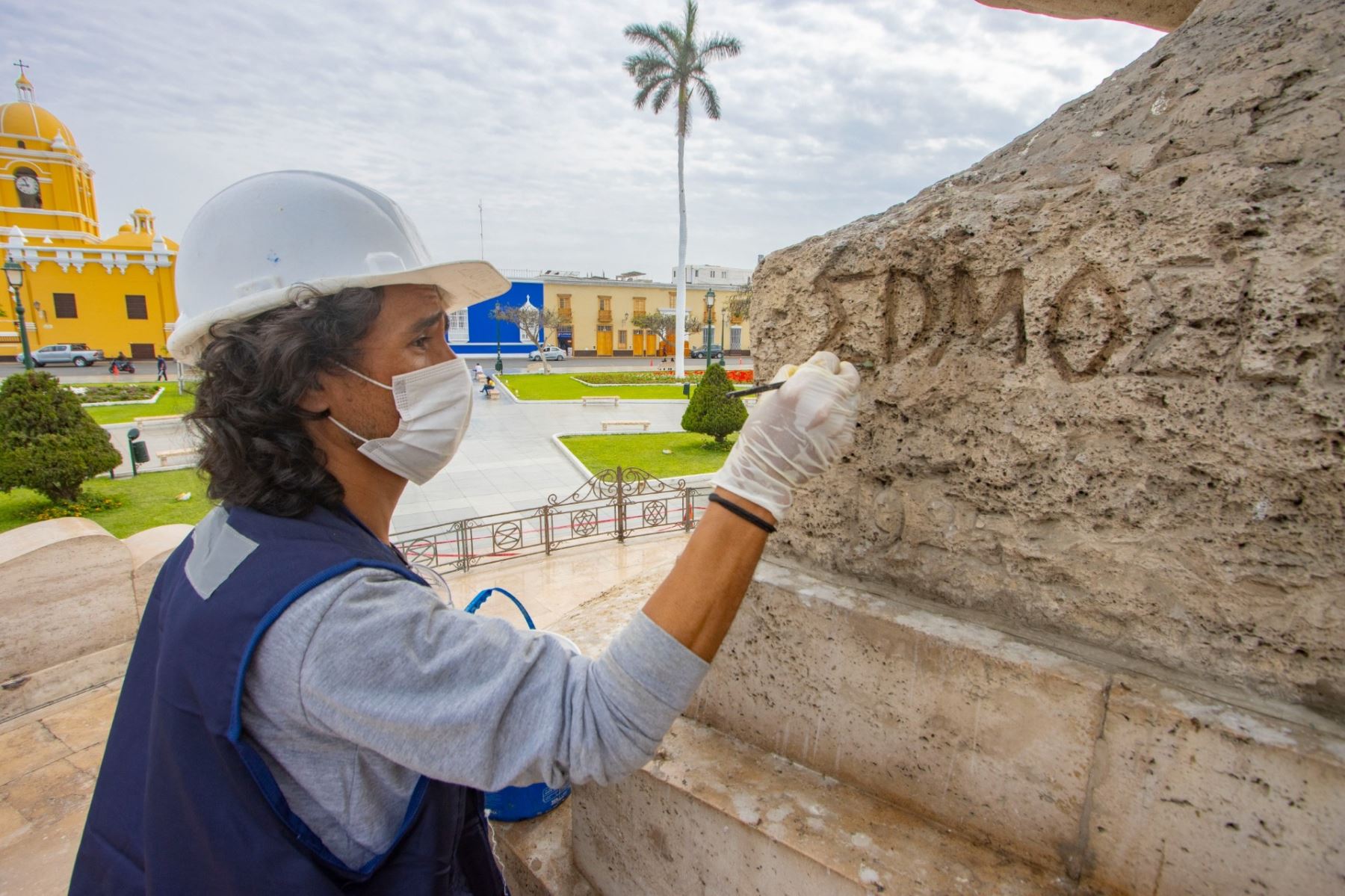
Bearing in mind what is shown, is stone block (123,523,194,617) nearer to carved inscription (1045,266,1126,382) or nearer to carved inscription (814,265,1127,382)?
carved inscription (814,265,1127,382)

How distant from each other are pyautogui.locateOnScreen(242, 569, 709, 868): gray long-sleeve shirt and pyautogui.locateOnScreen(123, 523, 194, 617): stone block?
3.35m

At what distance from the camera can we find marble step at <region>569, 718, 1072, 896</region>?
1367 millimetres

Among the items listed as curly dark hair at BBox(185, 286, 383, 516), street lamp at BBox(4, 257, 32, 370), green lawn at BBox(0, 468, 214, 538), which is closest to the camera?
curly dark hair at BBox(185, 286, 383, 516)

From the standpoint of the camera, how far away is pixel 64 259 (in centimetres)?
3077

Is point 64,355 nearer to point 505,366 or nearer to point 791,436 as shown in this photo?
point 505,366

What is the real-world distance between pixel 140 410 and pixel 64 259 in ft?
63.8

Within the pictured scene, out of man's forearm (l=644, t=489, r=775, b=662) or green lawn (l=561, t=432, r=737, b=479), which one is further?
green lawn (l=561, t=432, r=737, b=479)

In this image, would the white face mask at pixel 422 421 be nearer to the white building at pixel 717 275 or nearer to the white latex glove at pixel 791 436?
the white latex glove at pixel 791 436

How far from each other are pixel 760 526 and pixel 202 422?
3.61ft

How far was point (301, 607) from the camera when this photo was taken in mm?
998

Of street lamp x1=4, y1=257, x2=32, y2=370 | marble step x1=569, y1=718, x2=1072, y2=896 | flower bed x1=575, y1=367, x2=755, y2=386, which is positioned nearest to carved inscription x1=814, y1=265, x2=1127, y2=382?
marble step x1=569, y1=718, x2=1072, y2=896

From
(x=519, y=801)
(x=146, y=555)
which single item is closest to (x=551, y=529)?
(x=146, y=555)

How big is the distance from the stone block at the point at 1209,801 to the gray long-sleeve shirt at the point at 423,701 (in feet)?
2.73

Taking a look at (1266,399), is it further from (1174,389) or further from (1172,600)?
(1172,600)
